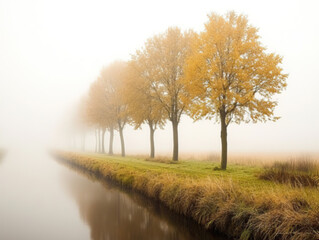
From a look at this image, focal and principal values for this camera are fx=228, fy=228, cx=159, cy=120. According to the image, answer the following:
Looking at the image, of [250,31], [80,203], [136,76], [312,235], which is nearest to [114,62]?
[136,76]

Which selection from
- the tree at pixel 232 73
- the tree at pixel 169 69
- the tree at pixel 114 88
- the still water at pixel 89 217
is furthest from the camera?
the tree at pixel 114 88

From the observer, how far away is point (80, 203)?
13.1 m

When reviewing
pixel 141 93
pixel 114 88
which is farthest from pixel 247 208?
pixel 114 88

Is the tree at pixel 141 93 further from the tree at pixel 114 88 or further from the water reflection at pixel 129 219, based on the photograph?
the water reflection at pixel 129 219

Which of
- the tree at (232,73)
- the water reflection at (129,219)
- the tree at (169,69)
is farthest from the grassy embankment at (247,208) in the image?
the tree at (169,69)

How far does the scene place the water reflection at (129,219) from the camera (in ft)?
26.7

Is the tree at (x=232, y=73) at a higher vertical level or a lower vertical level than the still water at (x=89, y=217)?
higher

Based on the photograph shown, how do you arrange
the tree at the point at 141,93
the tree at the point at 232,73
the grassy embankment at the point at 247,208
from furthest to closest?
the tree at the point at 141,93 < the tree at the point at 232,73 < the grassy embankment at the point at 247,208

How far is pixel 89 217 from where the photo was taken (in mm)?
10430

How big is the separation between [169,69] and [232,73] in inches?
344

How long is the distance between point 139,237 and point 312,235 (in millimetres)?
5204

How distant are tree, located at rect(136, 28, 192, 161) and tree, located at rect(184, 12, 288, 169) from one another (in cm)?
600

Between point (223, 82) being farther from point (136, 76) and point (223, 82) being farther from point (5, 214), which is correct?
point (5, 214)

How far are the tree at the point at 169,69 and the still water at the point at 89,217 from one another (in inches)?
446
